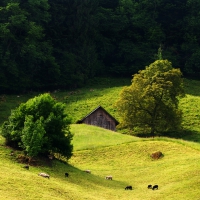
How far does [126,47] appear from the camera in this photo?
378ft

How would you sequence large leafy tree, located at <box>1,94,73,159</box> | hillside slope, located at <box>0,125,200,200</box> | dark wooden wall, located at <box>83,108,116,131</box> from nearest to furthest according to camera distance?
hillside slope, located at <box>0,125,200,200</box>
large leafy tree, located at <box>1,94,73,159</box>
dark wooden wall, located at <box>83,108,116,131</box>

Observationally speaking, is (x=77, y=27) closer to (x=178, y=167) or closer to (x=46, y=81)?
(x=46, y=81)

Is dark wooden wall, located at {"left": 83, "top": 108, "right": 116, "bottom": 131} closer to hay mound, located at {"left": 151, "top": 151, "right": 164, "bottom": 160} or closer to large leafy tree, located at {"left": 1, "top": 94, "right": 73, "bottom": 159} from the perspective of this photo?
hay mound, located at {"left": 151, "top": 151, "right": 164, "bottom": 160}

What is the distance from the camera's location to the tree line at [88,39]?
9869 centimetres

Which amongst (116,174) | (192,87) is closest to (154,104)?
(116,174)

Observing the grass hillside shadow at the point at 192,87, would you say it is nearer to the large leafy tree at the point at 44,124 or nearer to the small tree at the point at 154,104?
the small tree at the point at 154,104

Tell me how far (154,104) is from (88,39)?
4399cm

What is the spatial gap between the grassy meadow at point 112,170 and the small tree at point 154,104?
4454mm

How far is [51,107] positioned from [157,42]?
71920mm

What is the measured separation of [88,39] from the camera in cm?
11375

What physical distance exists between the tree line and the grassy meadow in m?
23.7

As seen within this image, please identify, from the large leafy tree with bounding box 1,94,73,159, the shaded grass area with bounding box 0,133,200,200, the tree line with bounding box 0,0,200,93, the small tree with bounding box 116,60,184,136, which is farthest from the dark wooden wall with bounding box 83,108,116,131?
the large leafy tree with bounding box 1,94,73,159

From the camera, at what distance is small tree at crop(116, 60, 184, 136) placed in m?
72.5

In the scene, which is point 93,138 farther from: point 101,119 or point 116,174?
point 116,174
